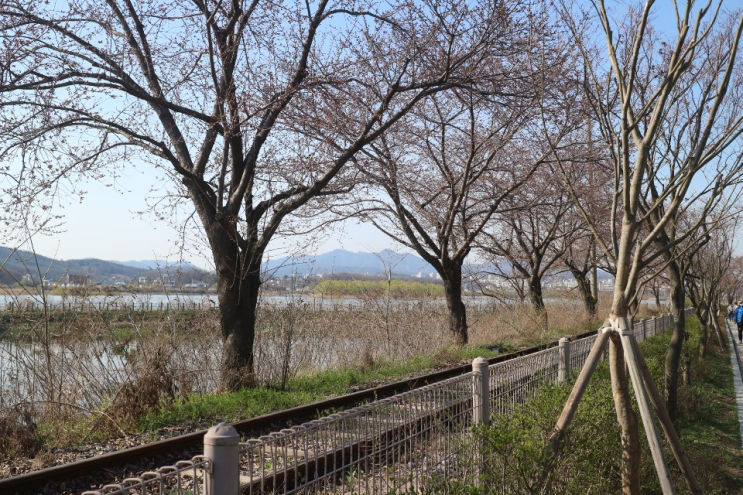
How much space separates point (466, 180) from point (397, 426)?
46.9 ft

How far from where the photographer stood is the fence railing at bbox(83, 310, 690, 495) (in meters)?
3.05

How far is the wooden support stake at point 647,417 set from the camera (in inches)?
185

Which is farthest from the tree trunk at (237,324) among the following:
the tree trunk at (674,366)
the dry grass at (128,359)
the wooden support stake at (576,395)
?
the wooden support stake at (576,395)

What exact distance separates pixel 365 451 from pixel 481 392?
2.10 m

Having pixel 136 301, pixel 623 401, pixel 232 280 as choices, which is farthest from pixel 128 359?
pixel 623 401

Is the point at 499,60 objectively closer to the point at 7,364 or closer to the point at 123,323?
the point at 123,323

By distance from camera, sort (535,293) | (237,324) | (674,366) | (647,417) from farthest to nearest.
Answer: (535,293), (237,324), (674,366), (647,417)

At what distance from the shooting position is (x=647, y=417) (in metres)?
4.77

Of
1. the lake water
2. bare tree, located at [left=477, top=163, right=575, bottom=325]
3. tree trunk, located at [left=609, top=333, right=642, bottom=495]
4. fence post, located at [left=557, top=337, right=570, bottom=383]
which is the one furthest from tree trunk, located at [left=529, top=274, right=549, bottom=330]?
tree trunk, located at [left=609, top=333, right=642, bottom=495]

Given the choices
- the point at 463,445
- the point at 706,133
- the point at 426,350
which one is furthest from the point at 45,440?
the point at 426,350

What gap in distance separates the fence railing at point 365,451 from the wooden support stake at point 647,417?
51.4 inches

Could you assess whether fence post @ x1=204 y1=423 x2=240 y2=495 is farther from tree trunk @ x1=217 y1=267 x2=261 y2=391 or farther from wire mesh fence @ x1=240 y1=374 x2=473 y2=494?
tree trunk @ x1=217 y1=267 x2=261 y2=391

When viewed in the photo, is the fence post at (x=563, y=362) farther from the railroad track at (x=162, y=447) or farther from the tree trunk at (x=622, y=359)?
the tree trunk at (x=622, y=359)

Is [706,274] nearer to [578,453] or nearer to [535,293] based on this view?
[535,293]
